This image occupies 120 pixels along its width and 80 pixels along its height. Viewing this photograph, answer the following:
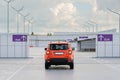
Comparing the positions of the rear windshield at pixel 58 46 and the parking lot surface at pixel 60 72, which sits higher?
the rear windshield at pixel 58 46

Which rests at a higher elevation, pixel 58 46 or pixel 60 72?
pixel 58 46

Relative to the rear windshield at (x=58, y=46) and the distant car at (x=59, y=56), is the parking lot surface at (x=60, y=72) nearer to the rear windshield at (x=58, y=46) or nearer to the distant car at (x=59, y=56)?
the distant car at (x=59, y=56)

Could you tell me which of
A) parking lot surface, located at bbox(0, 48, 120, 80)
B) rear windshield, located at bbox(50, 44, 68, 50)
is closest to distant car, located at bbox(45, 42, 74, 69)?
rear windshield, located at bbox(50, 44, 68, 50)

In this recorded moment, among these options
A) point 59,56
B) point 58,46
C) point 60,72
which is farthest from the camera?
point 58,46

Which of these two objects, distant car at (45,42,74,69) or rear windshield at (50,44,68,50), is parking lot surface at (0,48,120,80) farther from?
rear windshield at (50,44,68,50)

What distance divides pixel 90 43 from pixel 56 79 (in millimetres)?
63848

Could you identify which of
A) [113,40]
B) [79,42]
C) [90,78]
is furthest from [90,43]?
[90,78]

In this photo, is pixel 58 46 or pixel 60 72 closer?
pixel 60 72

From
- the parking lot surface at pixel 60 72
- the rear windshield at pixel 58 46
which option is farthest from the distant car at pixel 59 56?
the parking lot surface at pixel 60 72

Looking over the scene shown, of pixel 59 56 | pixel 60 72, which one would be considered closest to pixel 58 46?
pixel 59 56

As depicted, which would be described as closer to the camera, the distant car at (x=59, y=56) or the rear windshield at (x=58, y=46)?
the distant car at (x=59, y=56)

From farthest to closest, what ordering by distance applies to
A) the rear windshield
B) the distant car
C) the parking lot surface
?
the rear windshield, the distant car, the parking lot surface

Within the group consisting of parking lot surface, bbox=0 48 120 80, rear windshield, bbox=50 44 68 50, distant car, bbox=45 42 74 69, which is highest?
rear windshield, bbox=50 44 68 50

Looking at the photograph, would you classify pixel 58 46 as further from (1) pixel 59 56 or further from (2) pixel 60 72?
(2) pixel 60 72
